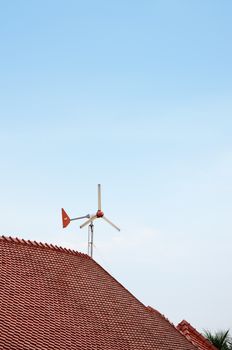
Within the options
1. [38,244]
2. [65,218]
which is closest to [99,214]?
[65,218]

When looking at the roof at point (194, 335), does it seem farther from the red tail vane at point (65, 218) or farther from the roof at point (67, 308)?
the red tail vane at point (65, 218)

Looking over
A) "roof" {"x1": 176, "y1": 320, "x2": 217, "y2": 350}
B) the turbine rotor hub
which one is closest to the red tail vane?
the turbine rotor hub

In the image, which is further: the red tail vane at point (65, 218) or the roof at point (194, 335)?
the red tail vane at point (65, 218)

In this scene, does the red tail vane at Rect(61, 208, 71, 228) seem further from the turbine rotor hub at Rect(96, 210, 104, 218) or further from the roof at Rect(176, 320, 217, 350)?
the roof at Rect(176, 320, 217, 350)

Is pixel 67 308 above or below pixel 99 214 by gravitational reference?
below

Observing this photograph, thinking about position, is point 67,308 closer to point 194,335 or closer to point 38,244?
point 38,244

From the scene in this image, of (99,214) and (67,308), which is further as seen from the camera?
(99,214)

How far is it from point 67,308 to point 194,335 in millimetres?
9213

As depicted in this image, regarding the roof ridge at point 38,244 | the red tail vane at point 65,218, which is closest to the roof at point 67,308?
the roof ridge at point 38,244

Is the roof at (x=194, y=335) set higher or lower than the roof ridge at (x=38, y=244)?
lower

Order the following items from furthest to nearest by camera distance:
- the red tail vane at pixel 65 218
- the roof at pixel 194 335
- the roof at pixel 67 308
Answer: the red tail vane at pixel 65 218 → the roof at pixel 194 335 → the roof at pixel 67 308

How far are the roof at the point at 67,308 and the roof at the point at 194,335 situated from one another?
154 centimetres

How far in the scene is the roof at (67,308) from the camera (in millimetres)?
19188

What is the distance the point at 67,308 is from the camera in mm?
21844
